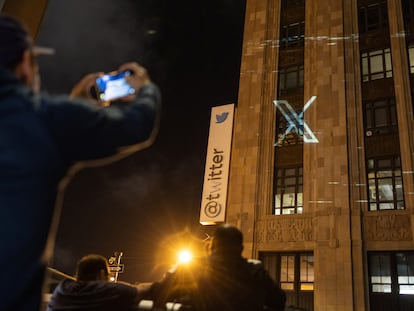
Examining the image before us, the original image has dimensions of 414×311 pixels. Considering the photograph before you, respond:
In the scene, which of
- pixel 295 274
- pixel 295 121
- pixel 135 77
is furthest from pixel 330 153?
pixel 135 77

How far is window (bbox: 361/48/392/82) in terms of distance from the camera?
2088 cm

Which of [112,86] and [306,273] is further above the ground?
[306,273]

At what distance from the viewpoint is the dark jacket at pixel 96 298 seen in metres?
2.67

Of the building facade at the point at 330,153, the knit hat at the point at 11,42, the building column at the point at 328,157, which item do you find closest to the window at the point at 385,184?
the building facade at the point at 330,153

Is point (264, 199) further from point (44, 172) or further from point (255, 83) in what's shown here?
point (44, 172)

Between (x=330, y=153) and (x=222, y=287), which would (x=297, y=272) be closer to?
(x=330, y=153)

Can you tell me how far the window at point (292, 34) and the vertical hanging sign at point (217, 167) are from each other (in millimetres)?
6889

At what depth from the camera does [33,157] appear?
138 centimetres

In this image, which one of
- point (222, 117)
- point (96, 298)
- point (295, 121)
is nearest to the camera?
point (96, 298)

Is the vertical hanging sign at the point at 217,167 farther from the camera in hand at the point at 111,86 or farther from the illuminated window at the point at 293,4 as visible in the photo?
the camera in hand at the point at 111,86

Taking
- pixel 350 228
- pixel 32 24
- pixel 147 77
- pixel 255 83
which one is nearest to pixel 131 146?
pixel 147 77

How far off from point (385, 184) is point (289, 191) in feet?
16.0

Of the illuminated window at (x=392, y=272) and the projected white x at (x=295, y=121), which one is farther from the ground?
the projected white x at (x=295, y=121)

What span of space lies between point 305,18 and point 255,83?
17.9 feet
